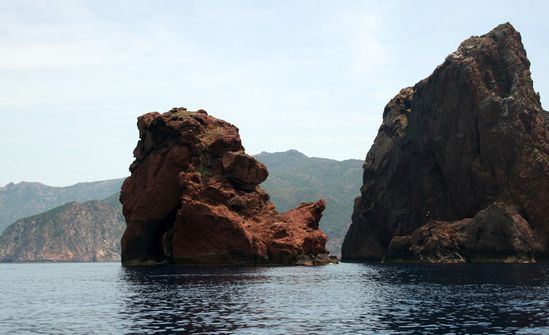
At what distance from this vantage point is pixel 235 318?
161 feet

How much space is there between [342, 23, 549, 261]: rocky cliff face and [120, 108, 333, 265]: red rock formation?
34.5m

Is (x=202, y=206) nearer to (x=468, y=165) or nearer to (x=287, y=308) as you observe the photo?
(x=287, y=308)

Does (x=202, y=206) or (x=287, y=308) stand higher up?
(x=202, y=206)

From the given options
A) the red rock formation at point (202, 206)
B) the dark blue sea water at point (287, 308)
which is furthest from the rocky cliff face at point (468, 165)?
the dark blue sea water at point (287, 308)

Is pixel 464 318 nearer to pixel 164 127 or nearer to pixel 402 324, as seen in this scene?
pixel 402 324

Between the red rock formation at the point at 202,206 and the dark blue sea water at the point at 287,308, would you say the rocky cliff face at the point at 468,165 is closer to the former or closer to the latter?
the red rock formation at the point at 202,206

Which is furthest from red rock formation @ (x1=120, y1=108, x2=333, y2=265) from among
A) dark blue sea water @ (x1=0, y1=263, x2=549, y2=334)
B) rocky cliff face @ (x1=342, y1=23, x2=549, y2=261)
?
Answer: dark blue sea water @ (x1=0, y1=263, x2=549, y2=334)

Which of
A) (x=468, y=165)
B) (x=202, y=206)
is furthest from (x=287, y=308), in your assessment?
(x=468, y=165)

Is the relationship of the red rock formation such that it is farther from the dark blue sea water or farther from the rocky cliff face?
the dark blue sea water

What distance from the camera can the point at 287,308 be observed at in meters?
55.6

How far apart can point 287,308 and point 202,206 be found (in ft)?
231

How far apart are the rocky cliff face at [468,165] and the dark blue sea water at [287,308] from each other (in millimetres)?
60963

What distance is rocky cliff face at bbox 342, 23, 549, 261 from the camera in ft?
479

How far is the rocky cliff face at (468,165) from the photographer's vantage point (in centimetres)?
14588
